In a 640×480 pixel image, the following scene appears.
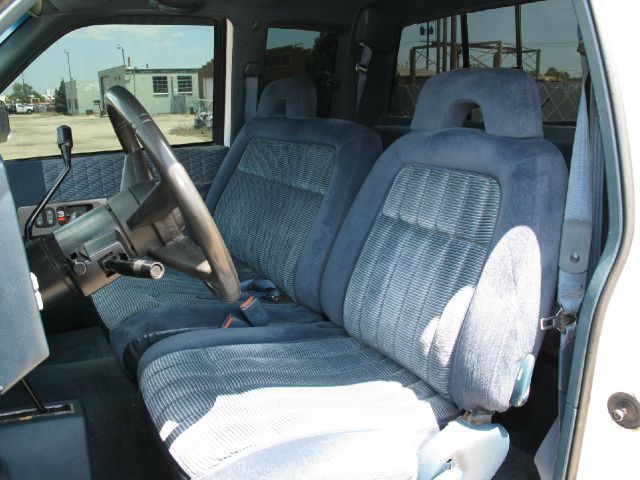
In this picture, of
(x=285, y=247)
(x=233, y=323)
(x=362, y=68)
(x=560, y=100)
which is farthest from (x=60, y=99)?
(x=560, y=100)

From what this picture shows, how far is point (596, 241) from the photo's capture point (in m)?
1.31

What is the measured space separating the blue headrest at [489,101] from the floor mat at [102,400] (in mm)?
1173

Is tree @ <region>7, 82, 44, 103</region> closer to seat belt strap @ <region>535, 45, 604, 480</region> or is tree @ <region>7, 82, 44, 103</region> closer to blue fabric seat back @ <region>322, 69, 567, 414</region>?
blue fabric seat back @ <region>322, 69, 567, 414</region>

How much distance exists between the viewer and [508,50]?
8.56ft

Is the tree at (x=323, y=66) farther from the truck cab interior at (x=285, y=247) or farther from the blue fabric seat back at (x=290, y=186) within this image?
the blue fabric seat back at (x=290, y=186)

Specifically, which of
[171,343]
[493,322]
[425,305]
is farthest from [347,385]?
[171,343]

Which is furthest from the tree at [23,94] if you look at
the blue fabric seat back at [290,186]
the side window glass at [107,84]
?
the blue fabric seat back at [290,186]

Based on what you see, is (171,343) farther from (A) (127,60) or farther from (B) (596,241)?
(A) (127,60)

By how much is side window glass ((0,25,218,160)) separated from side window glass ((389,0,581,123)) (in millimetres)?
981

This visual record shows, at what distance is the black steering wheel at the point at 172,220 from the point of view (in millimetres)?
1222

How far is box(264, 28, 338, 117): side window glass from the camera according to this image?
320cm

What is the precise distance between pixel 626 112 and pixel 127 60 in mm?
2240

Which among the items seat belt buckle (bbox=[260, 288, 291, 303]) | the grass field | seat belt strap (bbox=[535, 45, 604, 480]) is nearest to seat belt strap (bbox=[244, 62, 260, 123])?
the grass field

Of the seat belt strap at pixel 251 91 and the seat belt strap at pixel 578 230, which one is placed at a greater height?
the seat belt strap at pixel 251 91
